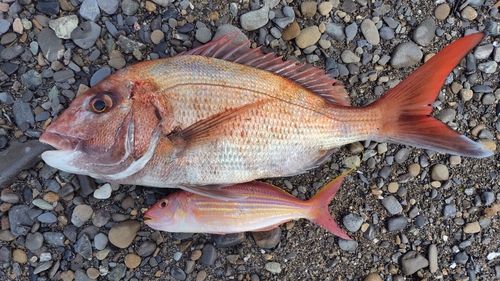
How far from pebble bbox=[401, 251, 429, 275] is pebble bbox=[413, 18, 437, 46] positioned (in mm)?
1561

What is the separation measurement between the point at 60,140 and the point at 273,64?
4.22 feet

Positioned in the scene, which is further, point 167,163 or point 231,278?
point 231,278

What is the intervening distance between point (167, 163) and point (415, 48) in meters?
1.95

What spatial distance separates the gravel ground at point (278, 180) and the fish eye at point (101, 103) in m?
0.57

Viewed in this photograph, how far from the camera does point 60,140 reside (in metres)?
1.78

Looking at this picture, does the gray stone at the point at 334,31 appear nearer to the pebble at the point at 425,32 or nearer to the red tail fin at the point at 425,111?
the pebble at the point at 425,32

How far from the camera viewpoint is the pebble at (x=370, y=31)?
2520 mm

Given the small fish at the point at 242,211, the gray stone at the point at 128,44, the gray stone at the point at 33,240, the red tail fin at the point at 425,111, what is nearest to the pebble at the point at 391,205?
the small fish at the point at 242,211

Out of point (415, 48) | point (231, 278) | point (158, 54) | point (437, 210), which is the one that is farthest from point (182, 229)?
point (415, 48)

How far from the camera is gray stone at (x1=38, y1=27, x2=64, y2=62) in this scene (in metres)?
2.31

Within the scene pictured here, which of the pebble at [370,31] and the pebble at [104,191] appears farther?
the pebble at [370,31]

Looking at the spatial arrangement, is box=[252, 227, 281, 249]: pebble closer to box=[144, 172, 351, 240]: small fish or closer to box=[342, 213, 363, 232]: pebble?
box=[144, 172, 351, 240]: small fish

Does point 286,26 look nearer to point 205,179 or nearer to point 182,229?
point 205,179

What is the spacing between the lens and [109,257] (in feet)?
7.86
